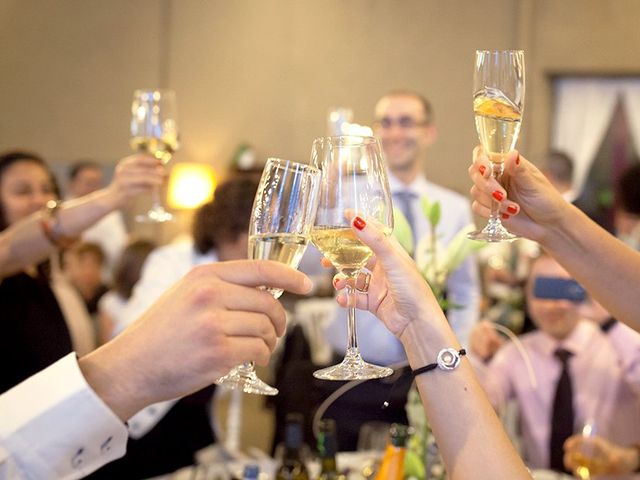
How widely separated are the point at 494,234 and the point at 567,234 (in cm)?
24

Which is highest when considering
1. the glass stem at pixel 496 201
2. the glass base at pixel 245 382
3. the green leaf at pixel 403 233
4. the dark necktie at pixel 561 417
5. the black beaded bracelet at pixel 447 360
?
the glass stem at pixel 496 201

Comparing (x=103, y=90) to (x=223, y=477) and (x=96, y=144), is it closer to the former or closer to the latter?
(x=96, y=144)

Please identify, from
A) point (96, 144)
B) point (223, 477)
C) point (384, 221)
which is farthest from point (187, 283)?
point (96, 144)

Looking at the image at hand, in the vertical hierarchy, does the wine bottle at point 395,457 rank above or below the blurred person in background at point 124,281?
above

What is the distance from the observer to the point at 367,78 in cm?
880

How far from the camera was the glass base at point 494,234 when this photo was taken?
1568 mm

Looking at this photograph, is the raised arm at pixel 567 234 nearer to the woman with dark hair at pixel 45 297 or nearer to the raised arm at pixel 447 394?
the raised arm at pixel 447 394

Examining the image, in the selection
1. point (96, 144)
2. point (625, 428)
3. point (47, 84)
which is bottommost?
point (625, 428)

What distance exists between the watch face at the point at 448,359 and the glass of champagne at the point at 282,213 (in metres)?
0.24

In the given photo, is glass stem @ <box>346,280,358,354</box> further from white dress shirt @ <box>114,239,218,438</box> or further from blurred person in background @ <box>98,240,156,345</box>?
blurred person in background @ <box>98,240,156,345</box>

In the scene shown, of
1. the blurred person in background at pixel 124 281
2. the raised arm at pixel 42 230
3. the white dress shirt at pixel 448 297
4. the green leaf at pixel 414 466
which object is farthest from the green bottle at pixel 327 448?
the blurred person in background at pixel 124 281

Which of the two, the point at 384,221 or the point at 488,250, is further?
the point at 488,250

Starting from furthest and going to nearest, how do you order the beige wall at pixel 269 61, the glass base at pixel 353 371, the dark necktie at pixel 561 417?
the beige wall at pixel 269 61 < the dark necktie at pixel 561 417 < the glass base at pixel 353 371

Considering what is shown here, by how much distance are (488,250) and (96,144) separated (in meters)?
3.91
